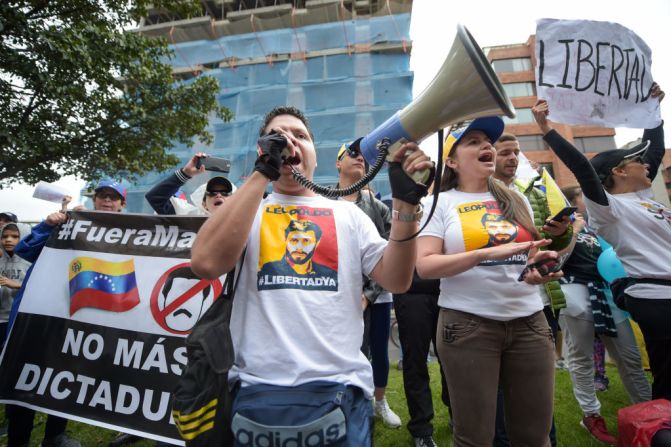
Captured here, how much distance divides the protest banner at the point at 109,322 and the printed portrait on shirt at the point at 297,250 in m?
1.60

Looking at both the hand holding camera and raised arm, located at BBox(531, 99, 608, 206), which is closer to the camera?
the hand holding camera

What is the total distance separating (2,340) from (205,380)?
13.2 feet

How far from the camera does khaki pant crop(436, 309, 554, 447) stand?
5.29 feet

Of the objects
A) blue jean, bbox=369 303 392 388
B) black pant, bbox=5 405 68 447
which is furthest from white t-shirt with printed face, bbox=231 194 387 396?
black pant, bbox=5 405 68 447

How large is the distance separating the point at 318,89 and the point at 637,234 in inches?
665

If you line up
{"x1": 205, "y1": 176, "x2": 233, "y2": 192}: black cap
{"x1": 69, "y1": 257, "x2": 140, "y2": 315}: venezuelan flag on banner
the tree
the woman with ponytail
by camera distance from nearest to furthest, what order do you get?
the woman with ponytail, {"x1": 69, "y1": 257, "x2": 140, "y2": 315}: venezuelan flag on banner, {"x1": 205, "y1": 176, "x2": 233, "y2": 192}: black cap, the tree

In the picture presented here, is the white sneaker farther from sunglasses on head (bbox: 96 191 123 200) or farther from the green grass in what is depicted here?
sunglasses on head (bbox: 96 191 123 200)

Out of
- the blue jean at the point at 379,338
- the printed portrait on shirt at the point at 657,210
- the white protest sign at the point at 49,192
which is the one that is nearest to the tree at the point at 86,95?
the white protest sign at the point at 49,192

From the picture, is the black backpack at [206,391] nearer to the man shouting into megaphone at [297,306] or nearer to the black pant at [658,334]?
the man shouting into megaphone at [297,306]

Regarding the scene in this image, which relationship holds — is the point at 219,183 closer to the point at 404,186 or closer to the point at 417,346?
the point at 417,346

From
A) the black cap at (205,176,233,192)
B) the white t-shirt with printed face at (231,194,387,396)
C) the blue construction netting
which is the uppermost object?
the blue construction netting

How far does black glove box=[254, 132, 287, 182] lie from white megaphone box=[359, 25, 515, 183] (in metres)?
0.35

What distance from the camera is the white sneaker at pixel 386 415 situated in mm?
3037

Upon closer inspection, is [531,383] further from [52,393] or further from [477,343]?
[52,393]
